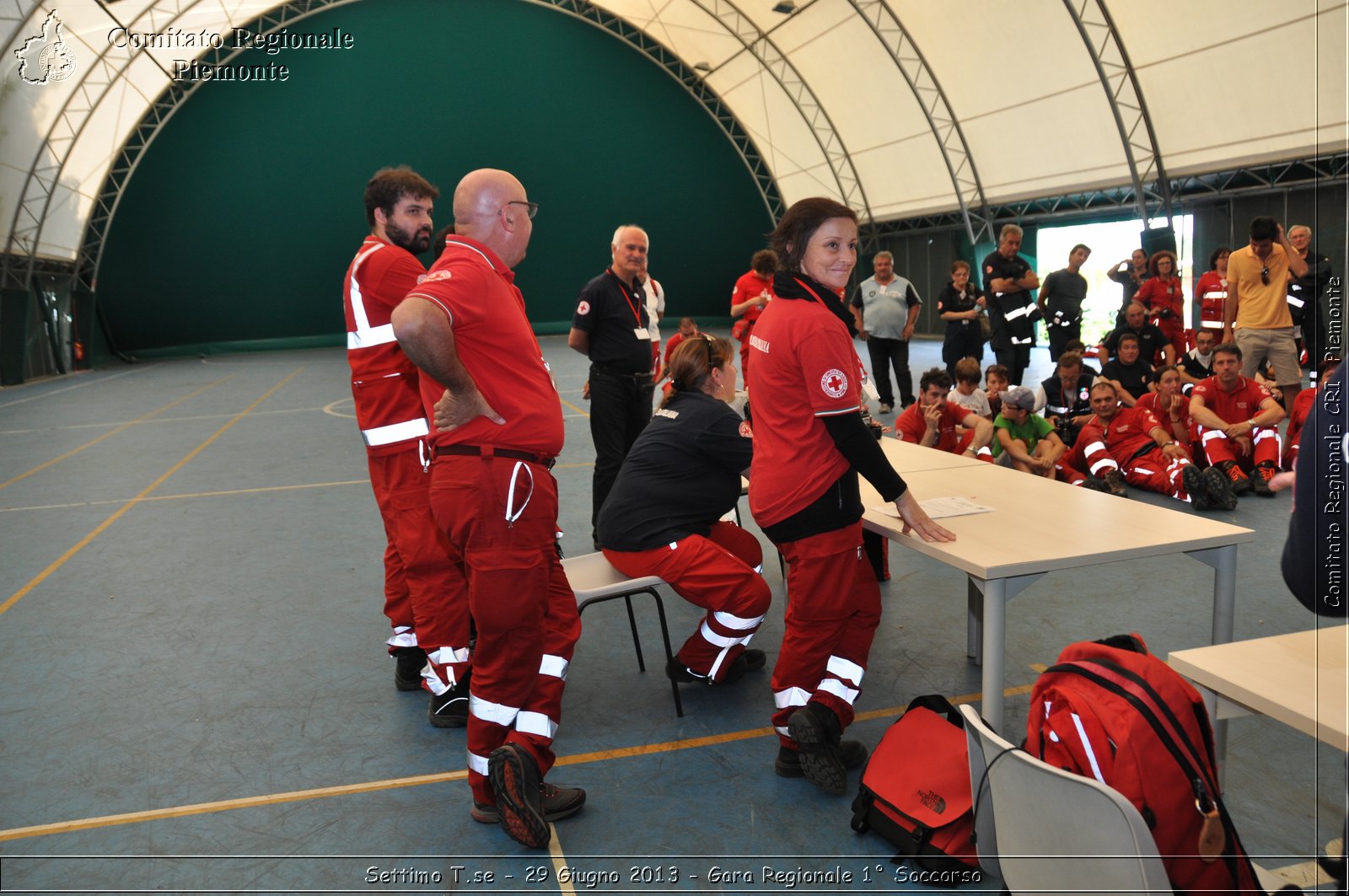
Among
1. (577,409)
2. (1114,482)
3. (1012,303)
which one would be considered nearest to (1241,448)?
(1114,482)

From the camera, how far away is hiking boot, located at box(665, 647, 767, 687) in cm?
354

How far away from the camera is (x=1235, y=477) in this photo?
20.6 ft

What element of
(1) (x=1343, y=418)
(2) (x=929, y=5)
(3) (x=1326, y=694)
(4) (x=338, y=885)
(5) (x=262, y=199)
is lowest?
(4) (x=338, y=885)

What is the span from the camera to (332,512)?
6555mm

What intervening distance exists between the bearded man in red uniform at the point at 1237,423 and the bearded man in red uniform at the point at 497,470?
17.7ft

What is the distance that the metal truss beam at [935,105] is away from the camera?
17.4 meters

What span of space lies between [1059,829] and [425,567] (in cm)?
229

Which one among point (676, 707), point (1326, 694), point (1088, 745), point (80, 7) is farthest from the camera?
point (80, 7)

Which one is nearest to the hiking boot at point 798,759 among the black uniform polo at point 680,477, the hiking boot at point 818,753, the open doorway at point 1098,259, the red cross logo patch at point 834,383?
the hiking boot at point 818,753

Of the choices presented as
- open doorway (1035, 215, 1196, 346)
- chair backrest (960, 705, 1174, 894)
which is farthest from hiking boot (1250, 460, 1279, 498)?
open doorway (1035, 215, 1196, 346)

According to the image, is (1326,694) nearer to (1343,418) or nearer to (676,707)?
(1343,418)

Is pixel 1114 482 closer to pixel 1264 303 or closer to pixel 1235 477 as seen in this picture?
pixel 1235 477

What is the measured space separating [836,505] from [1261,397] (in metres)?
5.17

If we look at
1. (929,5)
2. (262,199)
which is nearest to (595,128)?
(262,199)
